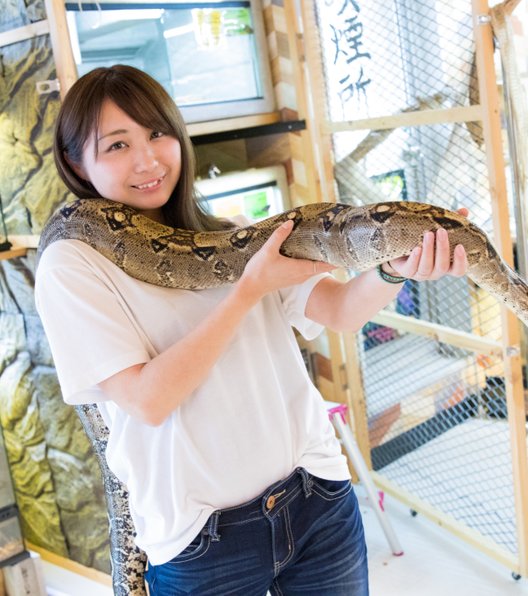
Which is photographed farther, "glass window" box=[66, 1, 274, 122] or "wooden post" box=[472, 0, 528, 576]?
"glass window" box=[66, 1, 274, 122]

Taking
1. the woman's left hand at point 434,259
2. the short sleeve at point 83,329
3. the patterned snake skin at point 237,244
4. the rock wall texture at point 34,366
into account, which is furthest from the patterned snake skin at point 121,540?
the rock wall texture at point 34,366

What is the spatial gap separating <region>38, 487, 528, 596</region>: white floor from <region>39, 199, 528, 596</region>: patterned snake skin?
4.72 ft

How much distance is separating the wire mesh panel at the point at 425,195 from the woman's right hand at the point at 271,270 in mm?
1409

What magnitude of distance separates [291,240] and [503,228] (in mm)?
1144

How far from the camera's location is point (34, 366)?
310 centimetres

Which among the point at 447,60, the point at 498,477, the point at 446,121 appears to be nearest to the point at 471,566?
the point at 498,477

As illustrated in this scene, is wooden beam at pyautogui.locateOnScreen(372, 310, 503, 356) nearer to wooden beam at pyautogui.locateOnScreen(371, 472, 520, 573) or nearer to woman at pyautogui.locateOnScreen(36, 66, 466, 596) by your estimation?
wooden beam at pyautogui.locateOnScreen(371, 472, 520, 573)

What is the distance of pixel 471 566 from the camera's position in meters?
2.98

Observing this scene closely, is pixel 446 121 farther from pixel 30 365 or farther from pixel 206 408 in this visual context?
pixel 30 365

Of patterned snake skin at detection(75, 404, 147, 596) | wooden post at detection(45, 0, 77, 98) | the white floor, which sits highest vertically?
wooden post at detection(45, 0, 77, 98)

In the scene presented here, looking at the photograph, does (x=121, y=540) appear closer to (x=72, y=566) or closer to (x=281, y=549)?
(x=281, y=549)

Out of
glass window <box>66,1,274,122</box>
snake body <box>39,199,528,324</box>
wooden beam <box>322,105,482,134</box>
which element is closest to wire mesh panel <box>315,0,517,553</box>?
wooden beam <box>322,105,482,134</box>

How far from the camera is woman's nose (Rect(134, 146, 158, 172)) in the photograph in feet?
4.92

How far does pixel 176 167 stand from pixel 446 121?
144cm
